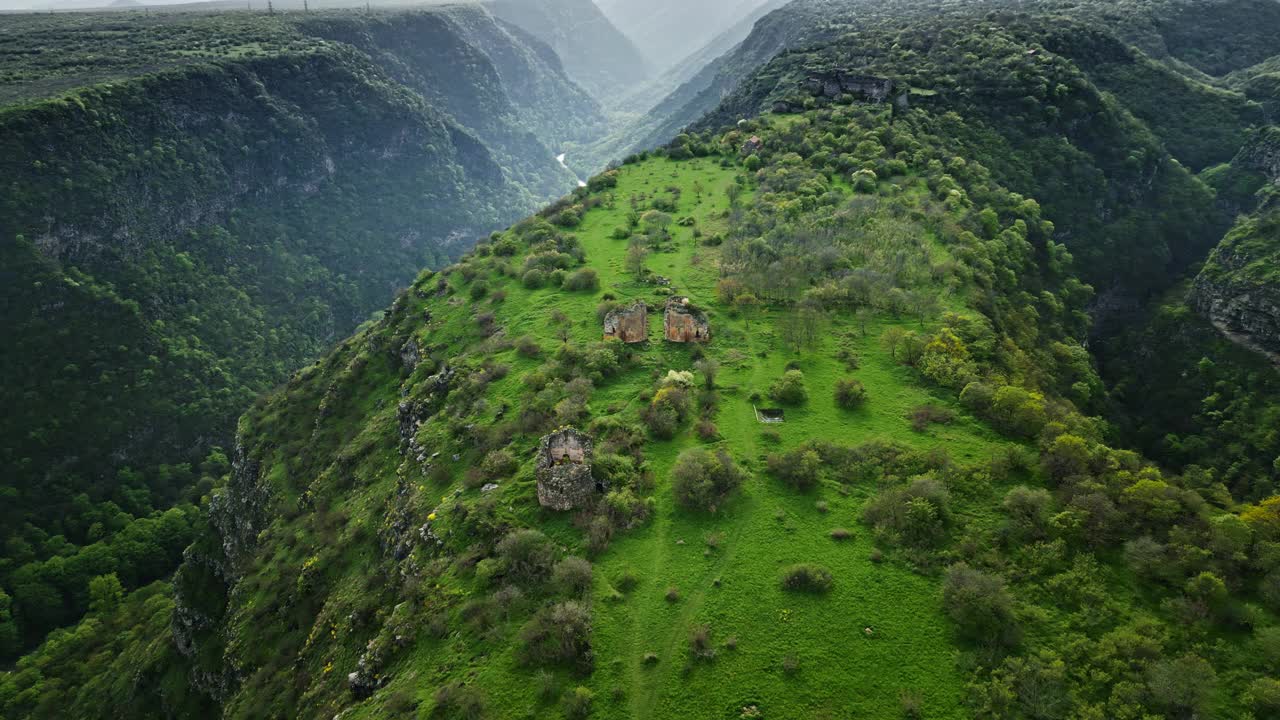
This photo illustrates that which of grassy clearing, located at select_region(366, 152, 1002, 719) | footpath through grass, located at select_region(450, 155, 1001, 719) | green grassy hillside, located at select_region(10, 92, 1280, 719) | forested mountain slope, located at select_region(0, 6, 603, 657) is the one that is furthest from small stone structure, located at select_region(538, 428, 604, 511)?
forested mountain slope, located at select_region(0, 6, 603, 657)

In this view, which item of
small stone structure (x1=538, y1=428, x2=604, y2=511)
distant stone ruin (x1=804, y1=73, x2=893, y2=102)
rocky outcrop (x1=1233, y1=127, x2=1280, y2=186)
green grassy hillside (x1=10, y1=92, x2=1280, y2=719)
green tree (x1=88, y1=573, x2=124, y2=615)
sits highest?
distant stone ruin (x1=804, y1=73, x2=893, y2=102)

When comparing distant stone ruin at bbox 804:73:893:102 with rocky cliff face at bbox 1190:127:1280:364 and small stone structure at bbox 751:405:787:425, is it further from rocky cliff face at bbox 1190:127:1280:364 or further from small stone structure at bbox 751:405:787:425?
small stone structure at bbox 751:405:787:425

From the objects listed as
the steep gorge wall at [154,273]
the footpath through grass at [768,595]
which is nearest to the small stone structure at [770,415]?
the footpath through grass at [768,595]

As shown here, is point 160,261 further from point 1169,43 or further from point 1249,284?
point 1169,43

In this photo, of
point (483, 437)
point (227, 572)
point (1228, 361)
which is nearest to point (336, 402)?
point (227, 572)

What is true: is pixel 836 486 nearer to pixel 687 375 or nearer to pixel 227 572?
pixel 687 375

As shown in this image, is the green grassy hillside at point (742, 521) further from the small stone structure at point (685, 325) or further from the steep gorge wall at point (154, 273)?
the steep gorge wall at point (154, 273)
